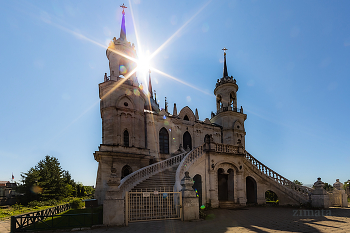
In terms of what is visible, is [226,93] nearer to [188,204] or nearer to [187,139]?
[187,139]

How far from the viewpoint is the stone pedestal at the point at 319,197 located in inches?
669

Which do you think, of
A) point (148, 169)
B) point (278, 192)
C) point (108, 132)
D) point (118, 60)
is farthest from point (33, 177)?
point (278, 192)

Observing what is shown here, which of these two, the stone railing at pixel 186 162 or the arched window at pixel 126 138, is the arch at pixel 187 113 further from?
the stone railing at pixel 186 162

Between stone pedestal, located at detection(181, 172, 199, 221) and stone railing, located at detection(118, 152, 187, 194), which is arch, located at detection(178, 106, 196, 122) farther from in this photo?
stone pedestal, located at detection(181, 172, 199, 221)

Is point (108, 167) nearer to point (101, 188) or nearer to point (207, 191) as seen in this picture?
point (101, 188)

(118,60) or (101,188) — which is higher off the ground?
(118,60)

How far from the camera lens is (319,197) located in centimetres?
1723

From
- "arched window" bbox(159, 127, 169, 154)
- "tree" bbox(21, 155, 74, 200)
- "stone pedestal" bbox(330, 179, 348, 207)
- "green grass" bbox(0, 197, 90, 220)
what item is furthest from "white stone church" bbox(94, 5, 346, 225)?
"tree" bbox(21, 155, 74, 200)

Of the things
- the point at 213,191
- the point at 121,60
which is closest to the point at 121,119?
the point at 121,60

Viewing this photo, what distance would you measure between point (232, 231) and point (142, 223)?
14.3 feet

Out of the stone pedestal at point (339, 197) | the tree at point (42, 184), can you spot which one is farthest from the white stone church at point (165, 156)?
the tree at point (42, 184)

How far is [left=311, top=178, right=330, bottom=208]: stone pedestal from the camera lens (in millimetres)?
17000

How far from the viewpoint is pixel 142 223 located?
35.6ft

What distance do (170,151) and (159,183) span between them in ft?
34.2
